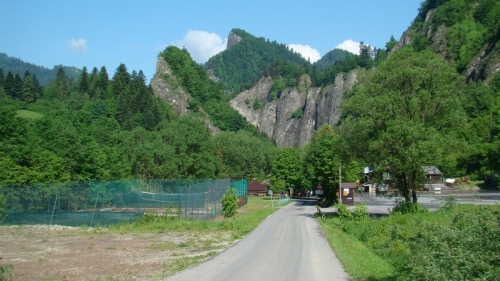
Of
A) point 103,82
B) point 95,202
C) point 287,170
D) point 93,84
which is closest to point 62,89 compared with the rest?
point 93,84

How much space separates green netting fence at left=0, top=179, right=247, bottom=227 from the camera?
32812 millimetres

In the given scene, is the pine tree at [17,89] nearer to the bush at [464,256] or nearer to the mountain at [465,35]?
the mountain at [465,35]

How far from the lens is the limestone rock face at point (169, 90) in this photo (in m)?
160

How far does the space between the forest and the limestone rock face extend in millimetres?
3316

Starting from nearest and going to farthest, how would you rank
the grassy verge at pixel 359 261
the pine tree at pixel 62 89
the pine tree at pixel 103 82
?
the grassy verge at pixel 359 261
the pine tree at pixel 103 82
the pine tree at pixel 62 89

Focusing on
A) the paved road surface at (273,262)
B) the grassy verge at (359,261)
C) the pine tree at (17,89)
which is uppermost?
the pine tree at (17,89)

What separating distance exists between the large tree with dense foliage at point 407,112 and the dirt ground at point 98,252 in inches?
577

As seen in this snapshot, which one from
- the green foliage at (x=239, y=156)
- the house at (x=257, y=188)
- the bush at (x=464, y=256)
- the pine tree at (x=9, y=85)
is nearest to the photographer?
the bush at (x=464, y=256)

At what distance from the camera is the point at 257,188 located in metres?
111

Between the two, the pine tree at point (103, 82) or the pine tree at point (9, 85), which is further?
the pine tree at point (103, 82)

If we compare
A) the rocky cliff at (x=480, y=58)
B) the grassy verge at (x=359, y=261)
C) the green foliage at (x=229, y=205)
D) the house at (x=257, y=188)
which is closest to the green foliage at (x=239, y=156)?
the house at (x=257, y=188)

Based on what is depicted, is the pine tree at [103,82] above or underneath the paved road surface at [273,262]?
above

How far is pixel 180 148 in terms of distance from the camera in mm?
75750

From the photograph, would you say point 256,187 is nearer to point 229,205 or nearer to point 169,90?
point 169,90
